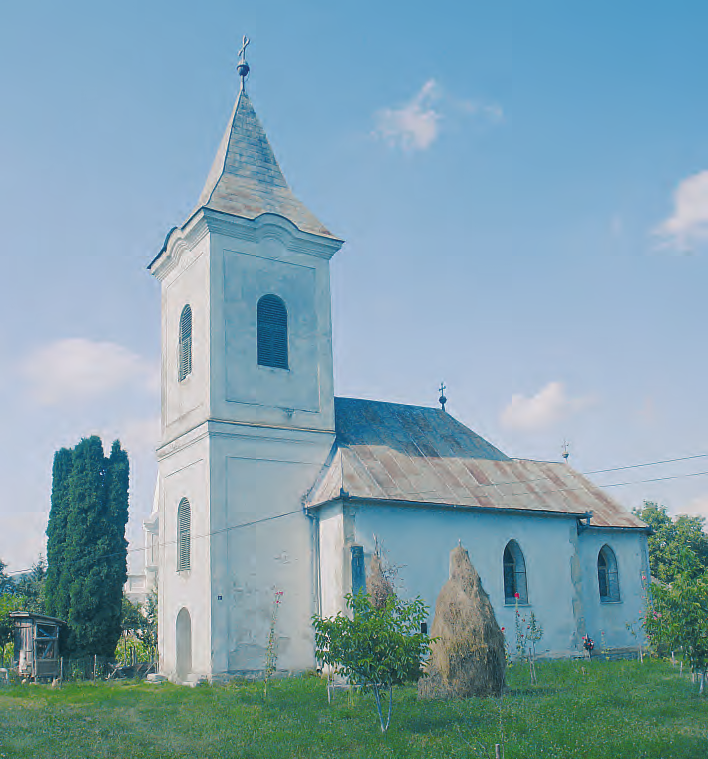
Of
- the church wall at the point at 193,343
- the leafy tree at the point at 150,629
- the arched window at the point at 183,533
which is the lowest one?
the leafy tree at the point at 150,629

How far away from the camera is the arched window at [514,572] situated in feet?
81.2

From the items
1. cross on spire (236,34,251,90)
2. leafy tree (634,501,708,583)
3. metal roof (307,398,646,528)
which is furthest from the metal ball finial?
leafy tree (634,501,708,583)

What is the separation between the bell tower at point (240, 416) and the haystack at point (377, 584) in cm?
249

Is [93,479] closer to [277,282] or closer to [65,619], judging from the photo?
[65,619]

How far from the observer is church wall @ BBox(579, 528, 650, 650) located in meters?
26.5

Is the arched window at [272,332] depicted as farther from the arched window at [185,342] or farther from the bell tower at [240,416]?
the arched window at [185,342]

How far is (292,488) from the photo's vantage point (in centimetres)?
2356

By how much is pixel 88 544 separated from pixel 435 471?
11.6 meters

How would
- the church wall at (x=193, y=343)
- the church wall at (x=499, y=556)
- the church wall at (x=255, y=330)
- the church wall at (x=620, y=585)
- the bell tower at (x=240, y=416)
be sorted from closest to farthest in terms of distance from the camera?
the bell tower at (x=240, y=416), the church wall at (x=499, y=556), the church wall at (x=255, y=330), the church wall at (x=193, y=343), the church wall at (x=620, y=585)

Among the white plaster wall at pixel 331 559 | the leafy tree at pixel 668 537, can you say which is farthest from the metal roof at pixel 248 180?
the leafy tree at pixel 668 537

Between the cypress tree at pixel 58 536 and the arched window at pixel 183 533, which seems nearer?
the arched window at pixel 183 533

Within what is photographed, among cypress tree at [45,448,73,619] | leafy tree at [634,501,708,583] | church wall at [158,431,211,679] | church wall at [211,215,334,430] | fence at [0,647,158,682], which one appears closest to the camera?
church wall at [158,431,211,679]

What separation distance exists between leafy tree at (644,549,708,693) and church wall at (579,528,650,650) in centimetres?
990

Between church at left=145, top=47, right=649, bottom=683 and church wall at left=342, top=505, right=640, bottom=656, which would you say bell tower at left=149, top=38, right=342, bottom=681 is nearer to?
church at left=145, top=47, right=649, bottom=683
